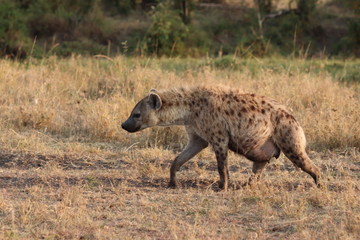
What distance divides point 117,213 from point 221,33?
14658 mm

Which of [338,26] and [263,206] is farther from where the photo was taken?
[338,26]

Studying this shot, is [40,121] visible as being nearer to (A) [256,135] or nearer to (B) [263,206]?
(A) [256,135]

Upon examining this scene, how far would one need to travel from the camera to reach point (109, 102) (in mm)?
8539

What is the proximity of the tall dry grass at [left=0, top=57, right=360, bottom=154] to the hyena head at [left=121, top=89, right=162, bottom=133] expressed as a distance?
139 cm

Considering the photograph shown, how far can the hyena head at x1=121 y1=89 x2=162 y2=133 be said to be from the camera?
580 cm

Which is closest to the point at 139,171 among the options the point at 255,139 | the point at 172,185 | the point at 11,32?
the point at 172,185

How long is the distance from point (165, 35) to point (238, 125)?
32.3 ft

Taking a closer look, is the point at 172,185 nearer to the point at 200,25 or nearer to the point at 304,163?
the point at 304,163

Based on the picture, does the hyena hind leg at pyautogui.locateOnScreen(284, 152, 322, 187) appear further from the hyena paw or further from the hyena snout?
the hyena snout

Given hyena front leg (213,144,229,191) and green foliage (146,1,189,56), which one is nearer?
hyena front leg (213,144,229,191)

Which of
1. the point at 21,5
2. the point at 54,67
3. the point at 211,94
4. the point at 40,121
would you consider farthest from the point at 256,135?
the point at 21,5

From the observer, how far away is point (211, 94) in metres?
5.70

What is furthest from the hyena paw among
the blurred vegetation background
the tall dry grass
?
the blurred vegetation background

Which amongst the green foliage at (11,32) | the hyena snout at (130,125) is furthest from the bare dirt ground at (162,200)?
the green foliage at (11,32)
